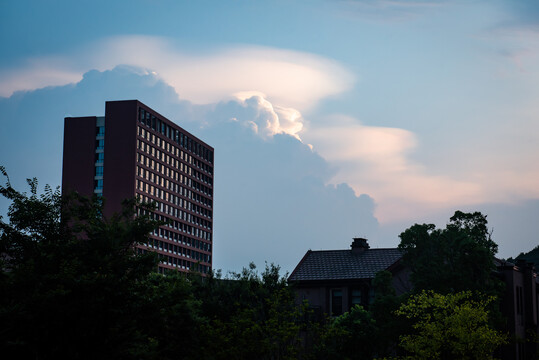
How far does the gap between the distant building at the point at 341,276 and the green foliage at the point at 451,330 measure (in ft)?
55.7

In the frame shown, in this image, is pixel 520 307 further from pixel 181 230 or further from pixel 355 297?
pixel 181 230

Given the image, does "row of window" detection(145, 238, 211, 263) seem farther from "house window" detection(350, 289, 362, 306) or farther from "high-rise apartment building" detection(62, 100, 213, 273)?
"house window" detection(350, 289, 362, 306)

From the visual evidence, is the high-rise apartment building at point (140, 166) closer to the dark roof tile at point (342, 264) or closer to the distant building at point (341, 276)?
the dark roof tile at point (342, 264)

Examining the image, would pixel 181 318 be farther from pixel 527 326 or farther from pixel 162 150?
pixel 162 150

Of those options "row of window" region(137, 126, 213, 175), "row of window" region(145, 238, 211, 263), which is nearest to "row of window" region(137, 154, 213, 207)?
"row of window" region(137, 126, 213, 175)

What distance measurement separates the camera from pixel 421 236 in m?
42.6

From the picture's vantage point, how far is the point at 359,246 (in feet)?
203

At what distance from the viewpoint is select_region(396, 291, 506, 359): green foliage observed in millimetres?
37250

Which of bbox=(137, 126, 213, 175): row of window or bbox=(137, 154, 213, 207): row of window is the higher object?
bbox=(137, 126, 213, 175): row of window

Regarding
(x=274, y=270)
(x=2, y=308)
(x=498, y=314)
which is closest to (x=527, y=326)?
(x=498, y=314)

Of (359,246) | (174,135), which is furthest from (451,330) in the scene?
(174,135)

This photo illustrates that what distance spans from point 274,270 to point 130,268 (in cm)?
1593

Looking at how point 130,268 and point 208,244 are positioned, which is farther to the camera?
point 208,244

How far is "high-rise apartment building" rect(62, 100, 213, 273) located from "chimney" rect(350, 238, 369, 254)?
268ft
